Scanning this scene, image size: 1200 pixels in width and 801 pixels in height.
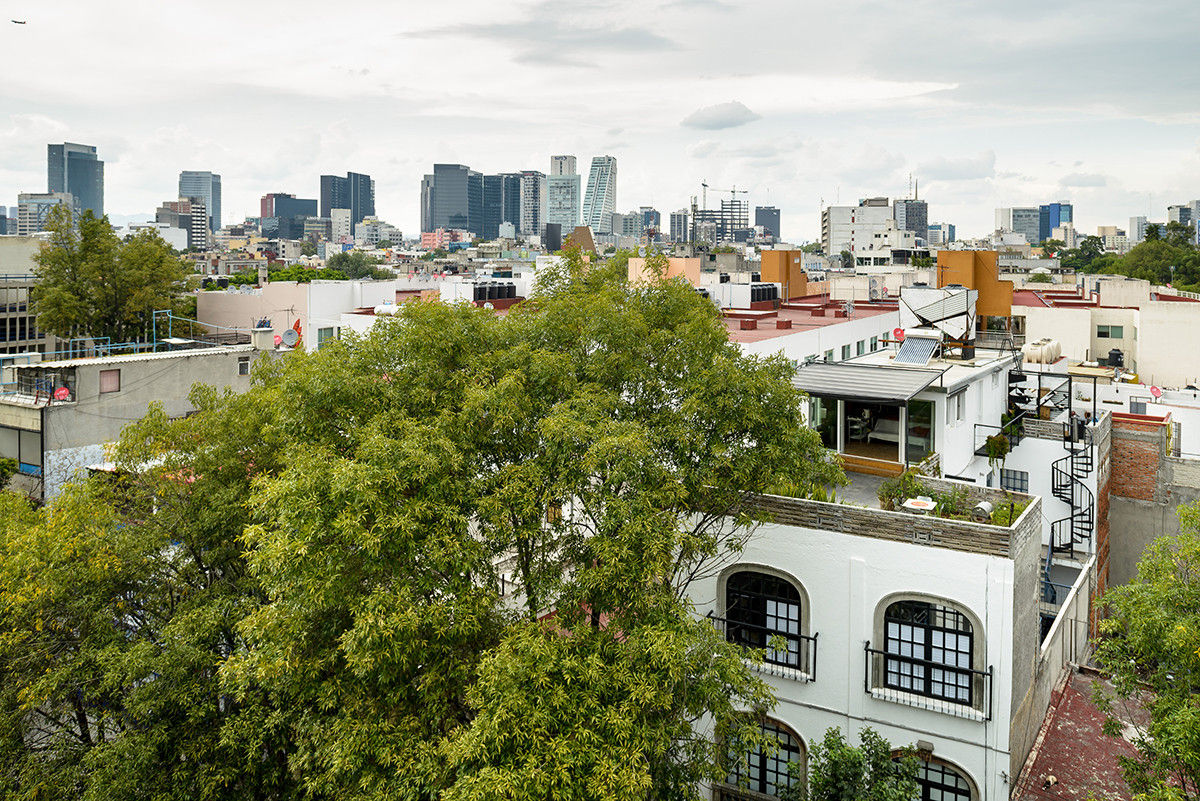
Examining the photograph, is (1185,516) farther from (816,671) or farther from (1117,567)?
(1117,567)

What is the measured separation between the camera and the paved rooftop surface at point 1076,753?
20.2 meters

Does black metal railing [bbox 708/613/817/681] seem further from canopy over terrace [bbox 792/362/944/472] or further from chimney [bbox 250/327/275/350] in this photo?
chimney [bbox 250/327/275/350]

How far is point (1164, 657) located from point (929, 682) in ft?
16.9

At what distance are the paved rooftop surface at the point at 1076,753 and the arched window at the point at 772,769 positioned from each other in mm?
4906

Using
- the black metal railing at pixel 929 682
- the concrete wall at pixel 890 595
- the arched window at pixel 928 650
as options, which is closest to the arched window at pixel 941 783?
the concrete wall at pixel 890 595

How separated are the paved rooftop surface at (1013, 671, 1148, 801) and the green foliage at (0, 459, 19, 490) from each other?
117 ft

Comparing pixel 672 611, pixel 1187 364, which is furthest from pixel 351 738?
pixel 1187 364

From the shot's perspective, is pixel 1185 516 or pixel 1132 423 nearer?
pixel 1185 516

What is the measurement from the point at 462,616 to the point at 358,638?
189cm

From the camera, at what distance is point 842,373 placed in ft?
89.4

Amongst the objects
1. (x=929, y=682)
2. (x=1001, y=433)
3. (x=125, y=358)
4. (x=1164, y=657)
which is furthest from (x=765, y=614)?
(x=125, y=358)

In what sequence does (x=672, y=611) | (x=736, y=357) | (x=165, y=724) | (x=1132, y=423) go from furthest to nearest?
(x=1132, y=423) < (x=736, y=357) < (x=165, y=724) < (x=672, y=611)

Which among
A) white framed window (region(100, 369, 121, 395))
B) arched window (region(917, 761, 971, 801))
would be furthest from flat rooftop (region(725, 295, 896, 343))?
white framed window (region(100, 369, 121, 395))

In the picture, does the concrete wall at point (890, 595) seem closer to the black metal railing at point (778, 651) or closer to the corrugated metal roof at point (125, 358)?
the black metal railing at point (778, 651)
